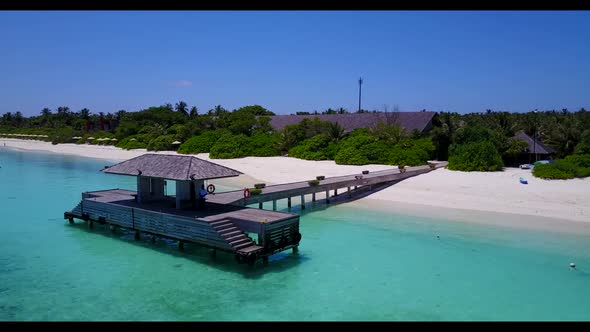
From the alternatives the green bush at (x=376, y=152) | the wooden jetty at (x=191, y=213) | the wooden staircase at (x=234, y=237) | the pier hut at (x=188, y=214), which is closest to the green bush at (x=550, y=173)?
the green bush at (x=376, y=152)

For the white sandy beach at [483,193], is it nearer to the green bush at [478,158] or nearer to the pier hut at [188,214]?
the green bush at [478,158]

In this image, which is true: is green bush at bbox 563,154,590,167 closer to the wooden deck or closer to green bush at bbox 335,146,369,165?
the wooden deck

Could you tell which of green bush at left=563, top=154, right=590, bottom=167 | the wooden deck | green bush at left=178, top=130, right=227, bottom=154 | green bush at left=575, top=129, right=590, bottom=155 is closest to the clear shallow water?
the wooden deck

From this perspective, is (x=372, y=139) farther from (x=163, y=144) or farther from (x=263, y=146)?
(x=163, y=144)

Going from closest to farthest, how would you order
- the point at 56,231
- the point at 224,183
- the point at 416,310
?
the point at 416,310, the point at 56,231, the point at 224,183

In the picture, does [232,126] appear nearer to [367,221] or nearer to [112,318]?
[367,221]
